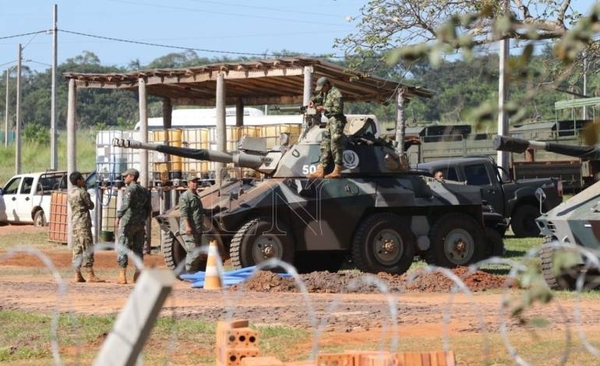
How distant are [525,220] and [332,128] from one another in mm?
10531

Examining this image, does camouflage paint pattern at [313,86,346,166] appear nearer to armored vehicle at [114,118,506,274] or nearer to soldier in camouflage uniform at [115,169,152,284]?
armored vehicle at [114,118,506,274]

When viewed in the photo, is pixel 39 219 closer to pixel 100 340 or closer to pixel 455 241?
pixel 455 241

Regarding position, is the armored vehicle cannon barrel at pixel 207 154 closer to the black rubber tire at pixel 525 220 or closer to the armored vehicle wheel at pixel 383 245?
the armored vehicle wheel at pixel 383 245

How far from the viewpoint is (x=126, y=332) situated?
387 centimetres

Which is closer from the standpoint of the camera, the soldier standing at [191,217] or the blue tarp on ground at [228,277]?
the blue tarp on ground at [228,277]

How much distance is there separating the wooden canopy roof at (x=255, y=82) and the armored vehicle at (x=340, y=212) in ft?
6.85

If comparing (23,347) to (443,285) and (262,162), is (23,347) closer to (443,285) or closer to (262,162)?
(443,285)

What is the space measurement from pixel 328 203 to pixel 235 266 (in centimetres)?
182

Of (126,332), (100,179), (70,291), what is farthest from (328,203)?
(126,332)

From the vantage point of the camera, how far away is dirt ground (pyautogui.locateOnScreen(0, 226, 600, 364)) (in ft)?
41.4

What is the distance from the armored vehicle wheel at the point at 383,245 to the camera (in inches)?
766

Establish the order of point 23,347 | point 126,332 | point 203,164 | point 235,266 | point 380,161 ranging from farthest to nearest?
point 203,164
point 380,161
point 235,266
point 23,347
point 126,332

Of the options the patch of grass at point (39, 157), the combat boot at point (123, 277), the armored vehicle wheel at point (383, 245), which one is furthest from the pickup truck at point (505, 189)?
the patch of grass at point (39, 157)

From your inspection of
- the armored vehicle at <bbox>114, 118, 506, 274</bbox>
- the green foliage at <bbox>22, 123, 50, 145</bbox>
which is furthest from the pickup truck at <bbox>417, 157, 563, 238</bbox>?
the green foliage at <bbox>22, 123, 50, 145</bbox>
